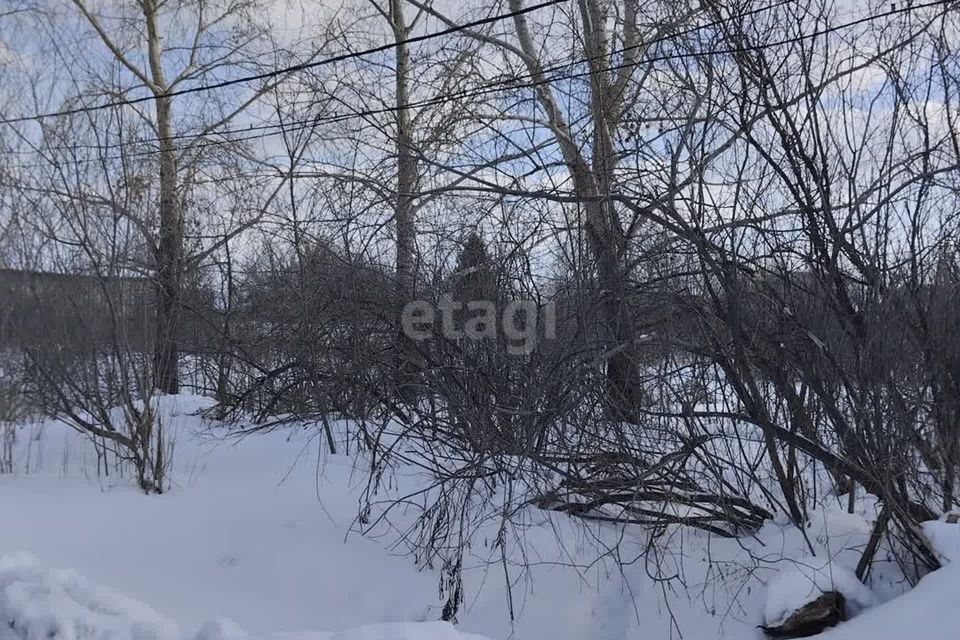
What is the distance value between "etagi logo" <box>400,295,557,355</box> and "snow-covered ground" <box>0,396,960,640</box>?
3.85ft

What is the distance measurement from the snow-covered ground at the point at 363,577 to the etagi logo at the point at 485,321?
3.85 feet

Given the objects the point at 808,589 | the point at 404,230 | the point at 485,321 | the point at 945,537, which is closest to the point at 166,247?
the point at 404,230

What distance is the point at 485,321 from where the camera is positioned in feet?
17.3

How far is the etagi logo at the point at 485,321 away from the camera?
5116mm

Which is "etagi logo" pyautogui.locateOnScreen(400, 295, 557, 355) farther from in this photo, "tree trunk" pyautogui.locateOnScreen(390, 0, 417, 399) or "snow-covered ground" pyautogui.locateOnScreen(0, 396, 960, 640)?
"snow-covered ground" pyautogui.locateOnScreen(0, 396, 960, 640)

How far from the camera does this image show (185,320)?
1125cm

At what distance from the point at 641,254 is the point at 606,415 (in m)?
1.05

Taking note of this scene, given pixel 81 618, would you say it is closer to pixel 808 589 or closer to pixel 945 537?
pixel 808 589

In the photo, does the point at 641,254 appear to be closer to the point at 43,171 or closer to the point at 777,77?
the point at 777,77

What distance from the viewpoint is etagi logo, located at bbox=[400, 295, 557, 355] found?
5116 mm

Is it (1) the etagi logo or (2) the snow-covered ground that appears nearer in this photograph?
(2) the snow-covered ground

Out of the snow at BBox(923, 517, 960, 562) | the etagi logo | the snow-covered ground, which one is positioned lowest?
the snow-covered ground

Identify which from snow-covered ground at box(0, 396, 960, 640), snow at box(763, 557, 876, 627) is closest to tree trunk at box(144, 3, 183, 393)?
snow-covered ground at box(0, 396, 960, 640)

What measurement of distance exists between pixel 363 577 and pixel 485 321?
71.3 inches
